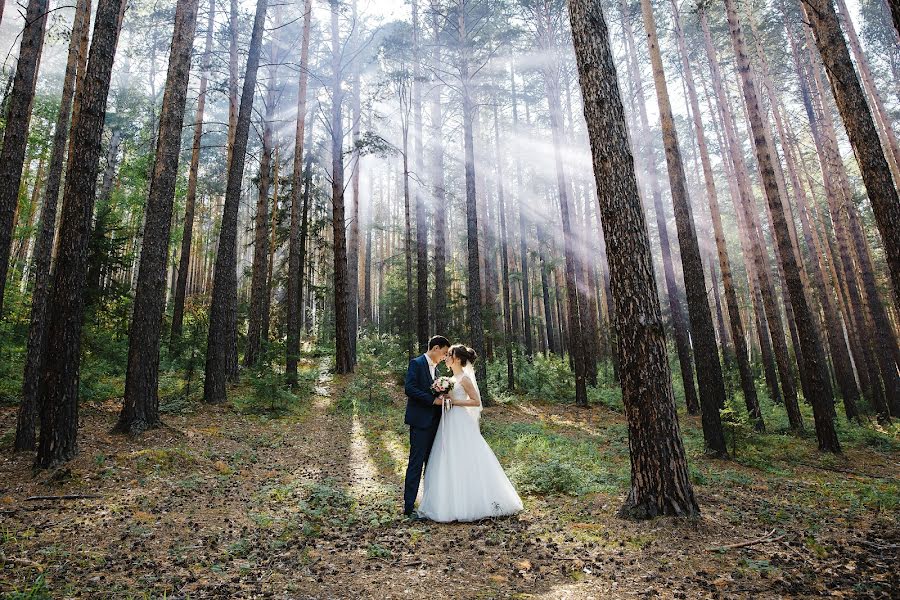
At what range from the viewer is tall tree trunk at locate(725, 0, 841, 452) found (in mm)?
9688

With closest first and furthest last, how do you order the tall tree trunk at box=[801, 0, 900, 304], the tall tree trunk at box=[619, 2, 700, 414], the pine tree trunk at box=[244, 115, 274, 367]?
the tall tree trunk at box=[801, 0, 900, 304] → the tall tree trunk at box=[619, 2, 700, 414] → the pine tree trunk at box=[244, 115, 274, 367]

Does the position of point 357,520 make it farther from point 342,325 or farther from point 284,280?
point 284,280

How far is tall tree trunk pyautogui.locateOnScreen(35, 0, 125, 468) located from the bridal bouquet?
4.94 metres

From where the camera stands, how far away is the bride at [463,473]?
5367 mm

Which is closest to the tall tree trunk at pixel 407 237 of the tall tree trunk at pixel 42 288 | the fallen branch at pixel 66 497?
the tall tree trunk at pixel 42 288

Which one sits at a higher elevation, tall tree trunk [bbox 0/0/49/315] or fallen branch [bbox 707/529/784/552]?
tall tree trunk [bbox 0/0/49/315]

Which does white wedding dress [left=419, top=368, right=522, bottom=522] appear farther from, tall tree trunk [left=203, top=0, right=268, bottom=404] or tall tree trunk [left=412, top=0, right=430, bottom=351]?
tall tree trunk [left=412, top=0, right=430, bottom=351]

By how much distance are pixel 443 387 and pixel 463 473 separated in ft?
3.56

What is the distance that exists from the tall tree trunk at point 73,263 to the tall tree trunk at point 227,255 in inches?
185

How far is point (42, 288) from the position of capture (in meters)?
7.45

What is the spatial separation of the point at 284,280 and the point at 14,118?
14576 mm

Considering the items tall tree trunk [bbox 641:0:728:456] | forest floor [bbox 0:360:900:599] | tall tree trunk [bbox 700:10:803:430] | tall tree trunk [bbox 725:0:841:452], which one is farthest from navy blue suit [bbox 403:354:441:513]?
tall tree trunk [bbox 700:10:803:430]

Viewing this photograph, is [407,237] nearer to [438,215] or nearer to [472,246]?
[438,215]

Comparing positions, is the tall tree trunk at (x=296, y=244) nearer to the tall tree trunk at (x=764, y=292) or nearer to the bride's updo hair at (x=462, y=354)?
the bride's updo hair at (x=462, y=354)
